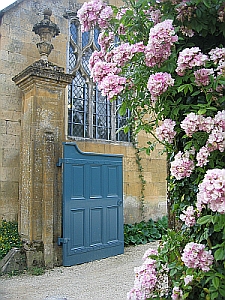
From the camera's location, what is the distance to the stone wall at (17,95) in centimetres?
601

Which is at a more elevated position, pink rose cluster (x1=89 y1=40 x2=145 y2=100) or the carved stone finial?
the carved stone finial

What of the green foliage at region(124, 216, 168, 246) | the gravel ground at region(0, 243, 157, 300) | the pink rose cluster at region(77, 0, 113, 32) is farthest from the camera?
the green foliage at region(124, 216, 168, 246)

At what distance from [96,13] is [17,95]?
188 inches

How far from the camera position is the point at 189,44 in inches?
65.6

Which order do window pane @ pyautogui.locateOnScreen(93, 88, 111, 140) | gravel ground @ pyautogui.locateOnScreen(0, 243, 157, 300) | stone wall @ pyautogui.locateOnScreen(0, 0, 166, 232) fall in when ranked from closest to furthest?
1. gravel ground @ pyautogui.locateOnScreen(0, 243, 157, 300)
2. stone wall @ pyautogui.locateOnScreen(0, 0, 166, 232)
3. window pane @ pyautogui.locateOnScreen(93, 88, 111, 140)

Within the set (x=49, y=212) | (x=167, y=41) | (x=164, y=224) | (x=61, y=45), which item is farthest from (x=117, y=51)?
(x=164, y=224)

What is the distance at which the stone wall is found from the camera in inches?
237

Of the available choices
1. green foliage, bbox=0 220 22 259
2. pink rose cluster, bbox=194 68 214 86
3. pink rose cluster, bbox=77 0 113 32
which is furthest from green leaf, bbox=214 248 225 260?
green foliage, bbox=0 220 22 259

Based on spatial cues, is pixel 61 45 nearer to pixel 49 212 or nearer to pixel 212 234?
pixel 49 212

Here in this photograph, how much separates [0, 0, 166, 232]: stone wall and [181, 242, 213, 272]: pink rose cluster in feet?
16.5

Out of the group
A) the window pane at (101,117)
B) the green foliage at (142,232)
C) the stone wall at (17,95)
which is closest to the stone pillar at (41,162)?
the stone wall at (17,95)

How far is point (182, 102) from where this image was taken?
1.68m

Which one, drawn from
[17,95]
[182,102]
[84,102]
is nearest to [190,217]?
[182,102]

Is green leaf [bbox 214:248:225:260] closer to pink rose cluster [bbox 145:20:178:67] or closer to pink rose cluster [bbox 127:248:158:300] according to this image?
pink rose cluster [bbox 127:248:158:300]
